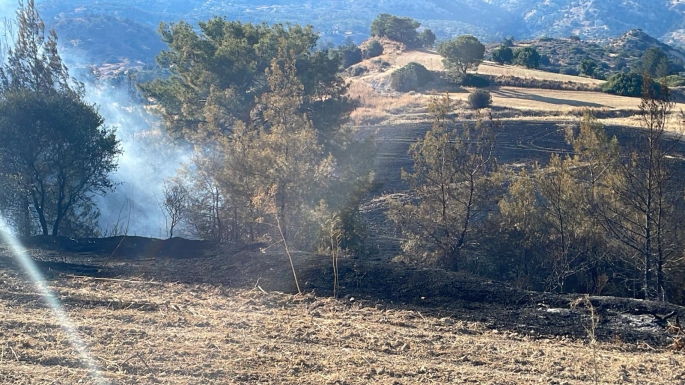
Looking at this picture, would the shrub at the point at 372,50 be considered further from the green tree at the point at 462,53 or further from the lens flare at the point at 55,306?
the lens flare at the point at 55,306

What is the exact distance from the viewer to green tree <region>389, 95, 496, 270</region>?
15062 millimetres

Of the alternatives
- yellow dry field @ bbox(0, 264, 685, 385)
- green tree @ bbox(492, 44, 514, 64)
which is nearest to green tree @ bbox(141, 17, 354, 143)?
yellow dry field @ bbox(0, 264, 685, 385)

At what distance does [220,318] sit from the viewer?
7914mm

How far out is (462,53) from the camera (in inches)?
1969

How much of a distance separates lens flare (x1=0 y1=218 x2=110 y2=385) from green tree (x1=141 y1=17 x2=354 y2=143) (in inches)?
351

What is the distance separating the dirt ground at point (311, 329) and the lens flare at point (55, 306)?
0.07m

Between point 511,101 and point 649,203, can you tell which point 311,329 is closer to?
point 649,203

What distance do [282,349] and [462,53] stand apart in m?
46.2

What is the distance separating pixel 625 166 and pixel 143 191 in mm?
18789

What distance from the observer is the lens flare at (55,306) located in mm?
5879

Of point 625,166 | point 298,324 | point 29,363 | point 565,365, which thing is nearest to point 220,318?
point 298,324

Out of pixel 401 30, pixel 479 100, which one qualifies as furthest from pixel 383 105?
pixel 401 30

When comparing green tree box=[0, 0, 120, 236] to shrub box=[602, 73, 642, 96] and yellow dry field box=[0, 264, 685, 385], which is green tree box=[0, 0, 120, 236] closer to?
yellow dry field box=[0, 264, 685, 385]

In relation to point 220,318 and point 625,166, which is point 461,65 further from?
point 220,318
